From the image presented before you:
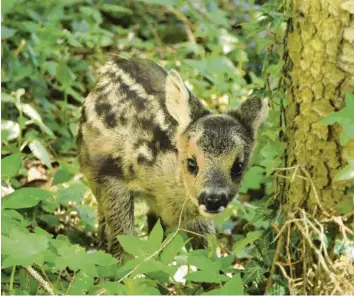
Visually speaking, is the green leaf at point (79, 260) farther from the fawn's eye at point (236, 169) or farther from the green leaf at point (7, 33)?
the green leaf at point (7, 33)

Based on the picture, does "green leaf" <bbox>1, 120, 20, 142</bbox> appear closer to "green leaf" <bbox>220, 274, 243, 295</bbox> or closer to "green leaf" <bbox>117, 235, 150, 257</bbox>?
"green leaf" <bbox>117, 235, 150, 257</bbox>

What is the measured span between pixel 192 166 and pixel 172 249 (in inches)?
51.2

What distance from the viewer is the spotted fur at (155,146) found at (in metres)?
5.99

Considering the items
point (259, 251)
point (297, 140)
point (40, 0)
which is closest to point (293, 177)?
point (297, 140)

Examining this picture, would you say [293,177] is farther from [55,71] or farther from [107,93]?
[55,71]

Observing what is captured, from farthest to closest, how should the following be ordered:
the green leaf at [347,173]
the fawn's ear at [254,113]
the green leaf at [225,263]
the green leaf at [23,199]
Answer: the fawn's ear at [254,113] → the green leaf at [23,199] → the green leaf at [225,263] → the green leaf at [347,173]

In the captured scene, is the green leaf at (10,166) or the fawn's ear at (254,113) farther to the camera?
the fawn's ear at (254,113)

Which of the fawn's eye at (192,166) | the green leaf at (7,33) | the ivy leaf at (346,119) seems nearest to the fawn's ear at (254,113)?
the fawn's eye at (192,166)

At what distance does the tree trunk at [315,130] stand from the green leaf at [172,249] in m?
0.58

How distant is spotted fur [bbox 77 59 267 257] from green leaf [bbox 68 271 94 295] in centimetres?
114

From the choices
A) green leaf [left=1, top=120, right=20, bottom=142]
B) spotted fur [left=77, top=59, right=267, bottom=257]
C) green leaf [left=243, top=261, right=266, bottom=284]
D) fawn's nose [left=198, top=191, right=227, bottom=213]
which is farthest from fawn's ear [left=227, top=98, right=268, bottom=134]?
green leaf [left=1, top=120, right=20, bottom=142]

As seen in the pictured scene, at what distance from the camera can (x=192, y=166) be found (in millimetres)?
6070

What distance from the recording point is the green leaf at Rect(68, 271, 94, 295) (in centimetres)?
484

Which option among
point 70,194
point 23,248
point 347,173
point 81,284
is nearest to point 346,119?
point 347,173
